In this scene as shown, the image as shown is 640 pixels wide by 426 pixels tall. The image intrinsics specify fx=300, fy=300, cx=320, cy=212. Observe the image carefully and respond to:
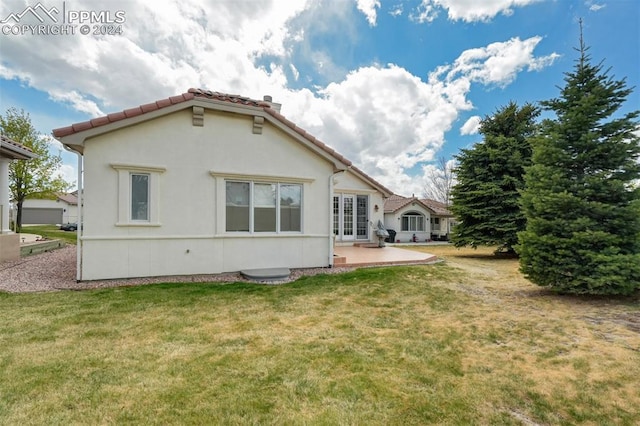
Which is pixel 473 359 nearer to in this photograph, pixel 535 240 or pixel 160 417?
pixel 160 417

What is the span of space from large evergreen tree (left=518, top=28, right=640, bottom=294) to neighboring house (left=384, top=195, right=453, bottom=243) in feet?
64.1

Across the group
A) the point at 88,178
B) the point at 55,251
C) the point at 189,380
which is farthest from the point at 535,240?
the point at 55,251

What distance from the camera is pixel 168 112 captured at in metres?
7.85

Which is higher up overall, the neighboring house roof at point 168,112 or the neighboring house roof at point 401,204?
the neighboring house roof at point 168,112

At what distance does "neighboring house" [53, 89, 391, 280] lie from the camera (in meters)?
7.44

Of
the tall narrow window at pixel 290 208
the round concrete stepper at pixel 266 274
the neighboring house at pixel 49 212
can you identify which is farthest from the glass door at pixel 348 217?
the neighboring house at pixel 49 212

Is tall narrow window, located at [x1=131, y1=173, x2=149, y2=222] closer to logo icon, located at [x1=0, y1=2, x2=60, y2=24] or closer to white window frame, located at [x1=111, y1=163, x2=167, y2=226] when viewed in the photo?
white window frame, located at [x1=111, y1=163, x2=167, y2=226]

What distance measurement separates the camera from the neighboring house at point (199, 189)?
7438 mm

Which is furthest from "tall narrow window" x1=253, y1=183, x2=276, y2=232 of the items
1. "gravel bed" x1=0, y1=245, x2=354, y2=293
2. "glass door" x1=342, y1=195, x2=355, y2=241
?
"glass door" x1=342, y1=195, x2=355, y2=241

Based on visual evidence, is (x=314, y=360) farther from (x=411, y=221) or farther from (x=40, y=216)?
(x=40, y=216)

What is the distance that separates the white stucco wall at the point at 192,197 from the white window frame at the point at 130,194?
0.16 feet

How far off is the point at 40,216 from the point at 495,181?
55.8m

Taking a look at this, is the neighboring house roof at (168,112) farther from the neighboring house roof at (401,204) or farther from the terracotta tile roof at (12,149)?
the neighboring house roof at (401,204)

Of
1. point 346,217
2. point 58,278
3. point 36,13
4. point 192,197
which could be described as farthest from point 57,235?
point 346,217
